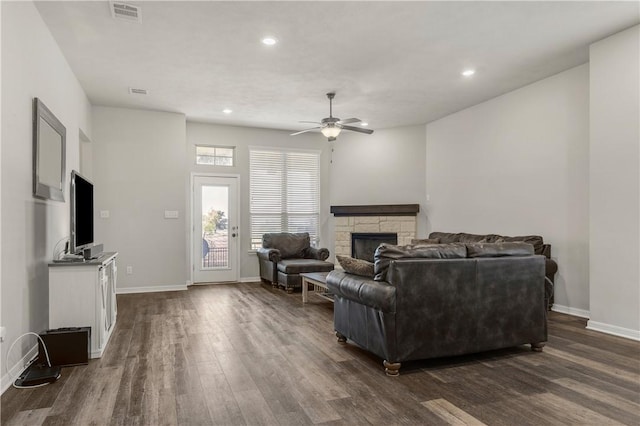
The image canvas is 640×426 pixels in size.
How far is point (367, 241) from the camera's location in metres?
8.12

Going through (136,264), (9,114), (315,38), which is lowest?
(136,264)

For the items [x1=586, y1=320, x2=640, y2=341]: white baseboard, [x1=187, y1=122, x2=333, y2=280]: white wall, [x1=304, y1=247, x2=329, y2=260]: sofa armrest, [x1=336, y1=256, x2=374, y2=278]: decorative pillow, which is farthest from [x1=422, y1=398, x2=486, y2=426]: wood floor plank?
[x1=187, y1=122, x2=333, y2=280]: white wall

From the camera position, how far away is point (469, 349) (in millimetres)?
3188

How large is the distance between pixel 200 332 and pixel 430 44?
3851 millimetres

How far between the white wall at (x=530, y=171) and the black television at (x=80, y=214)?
4882 mm

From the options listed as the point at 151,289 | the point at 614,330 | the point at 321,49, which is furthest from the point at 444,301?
the point at 151,289

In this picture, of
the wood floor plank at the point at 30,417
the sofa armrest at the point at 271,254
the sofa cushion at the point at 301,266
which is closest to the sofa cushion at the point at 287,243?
the sofa armrest at the point at 271,254

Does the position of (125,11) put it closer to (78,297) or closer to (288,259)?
(78,297)

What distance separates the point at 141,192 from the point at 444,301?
17.6ft

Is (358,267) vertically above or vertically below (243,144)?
below

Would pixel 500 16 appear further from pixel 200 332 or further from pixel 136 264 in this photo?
pixel 136 264

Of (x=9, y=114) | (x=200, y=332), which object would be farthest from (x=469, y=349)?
(x=9, y=114)

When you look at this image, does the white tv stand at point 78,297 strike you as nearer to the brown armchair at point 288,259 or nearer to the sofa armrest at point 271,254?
the brown armchair at point 288,259

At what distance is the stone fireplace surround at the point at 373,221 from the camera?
784 cm
